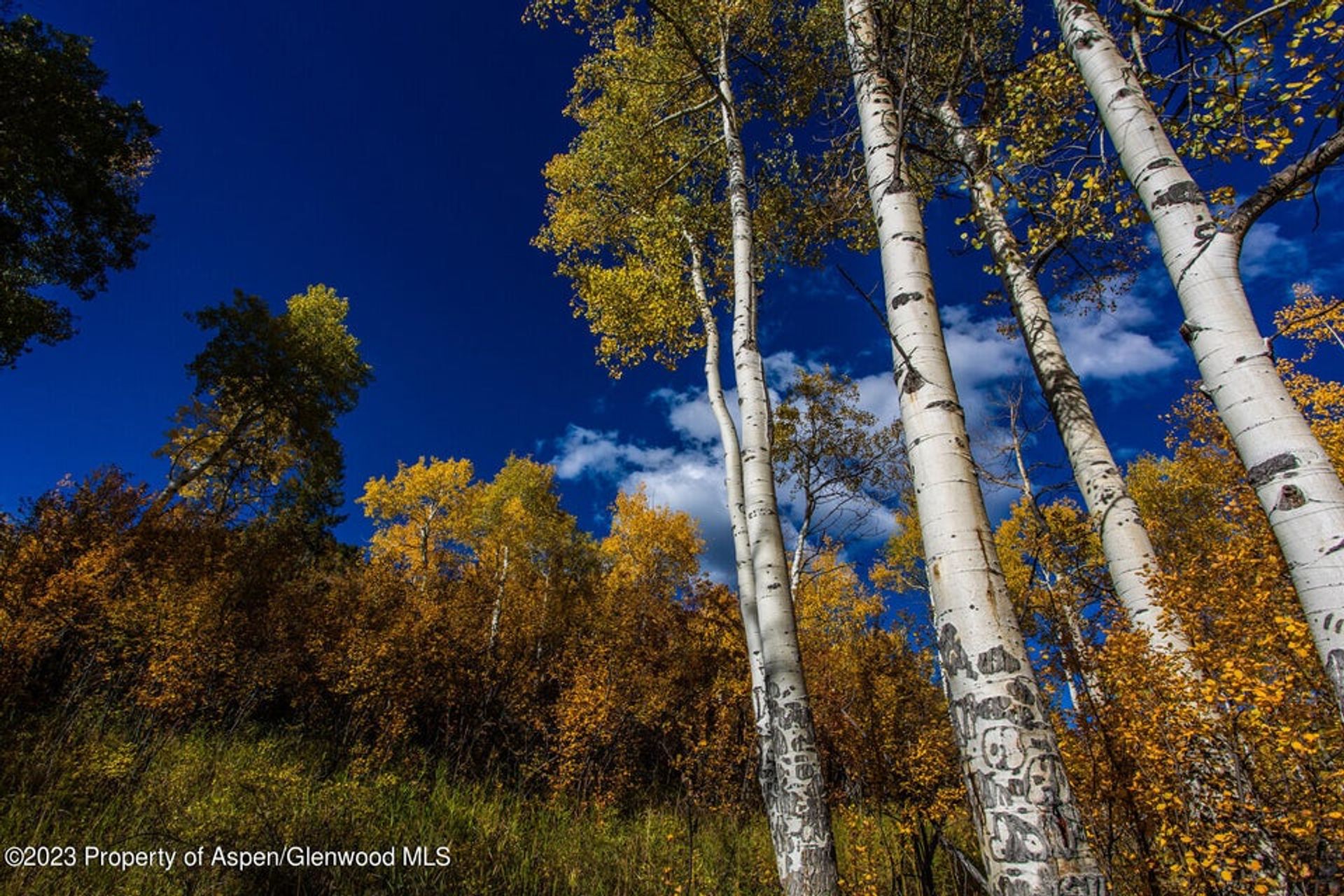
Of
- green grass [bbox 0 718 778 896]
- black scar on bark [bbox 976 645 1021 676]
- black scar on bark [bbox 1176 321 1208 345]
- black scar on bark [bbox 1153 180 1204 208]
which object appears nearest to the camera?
black scar on bark [bbox 976 645 1021 676]

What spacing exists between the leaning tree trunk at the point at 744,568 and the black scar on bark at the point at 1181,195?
132 inches

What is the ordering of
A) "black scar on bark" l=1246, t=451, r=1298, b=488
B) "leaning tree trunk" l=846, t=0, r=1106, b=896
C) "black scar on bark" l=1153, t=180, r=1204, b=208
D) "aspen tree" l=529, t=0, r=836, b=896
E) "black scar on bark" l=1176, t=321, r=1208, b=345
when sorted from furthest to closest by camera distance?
"aspen tree" l=529, t=0, r=836, b=896 → "black scar on bark" l=1153, t=180, r=1204, b=208 → "black scar on bark" l=1176, t=321, r=1208, b=345 → "black scar on bark" l=1246, t=451, r=1298, b=488 → "leaning tree trunk" l=846, t=0, r=1106, b=896

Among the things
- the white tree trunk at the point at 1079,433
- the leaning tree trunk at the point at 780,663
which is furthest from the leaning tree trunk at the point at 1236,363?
the leaning tree trunk at the point at 780,663

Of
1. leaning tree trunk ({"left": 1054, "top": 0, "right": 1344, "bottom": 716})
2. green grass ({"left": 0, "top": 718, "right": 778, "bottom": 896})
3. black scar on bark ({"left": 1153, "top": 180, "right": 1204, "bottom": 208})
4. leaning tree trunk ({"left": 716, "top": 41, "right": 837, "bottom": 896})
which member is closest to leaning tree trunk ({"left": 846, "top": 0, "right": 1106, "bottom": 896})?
leaning tree trunk ({"left": 1054, "top": 0, "right": 1344, "bottom": 716})

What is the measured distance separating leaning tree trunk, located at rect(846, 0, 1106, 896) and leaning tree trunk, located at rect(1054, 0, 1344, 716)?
1126 millimetres

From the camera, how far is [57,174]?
8.85 metres

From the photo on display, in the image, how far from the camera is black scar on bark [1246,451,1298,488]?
207 cm

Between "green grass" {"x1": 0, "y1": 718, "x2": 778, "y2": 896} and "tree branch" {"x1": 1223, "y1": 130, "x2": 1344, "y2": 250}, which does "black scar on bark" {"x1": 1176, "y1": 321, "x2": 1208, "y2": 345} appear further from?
"green grass" {"x1": 0, "y1": 718, "x2": 778, "y2": 896}

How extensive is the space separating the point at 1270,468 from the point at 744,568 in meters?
3.87

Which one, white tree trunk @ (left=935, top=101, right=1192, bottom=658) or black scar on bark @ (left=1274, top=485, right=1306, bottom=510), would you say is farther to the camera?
white tree trunk @ (left=935, top=101, right=1192, bottom=658)

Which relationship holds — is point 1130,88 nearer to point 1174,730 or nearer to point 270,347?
point 1174,730

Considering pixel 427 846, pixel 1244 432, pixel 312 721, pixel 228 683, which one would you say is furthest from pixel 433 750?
pixel 1244 432

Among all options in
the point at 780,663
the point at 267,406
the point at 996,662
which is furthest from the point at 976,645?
the point at 267,406

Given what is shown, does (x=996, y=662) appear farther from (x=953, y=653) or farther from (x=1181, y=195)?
(x=1181, y=195)
